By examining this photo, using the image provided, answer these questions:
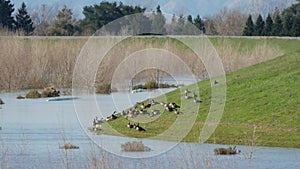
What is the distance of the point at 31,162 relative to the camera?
19094 mm

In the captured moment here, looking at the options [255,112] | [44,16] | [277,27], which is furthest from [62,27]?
[255,112]

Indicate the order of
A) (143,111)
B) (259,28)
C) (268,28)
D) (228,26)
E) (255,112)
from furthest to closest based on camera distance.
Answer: (228,26)
(259,28)
(268,28)
(143,111)
(255,112)

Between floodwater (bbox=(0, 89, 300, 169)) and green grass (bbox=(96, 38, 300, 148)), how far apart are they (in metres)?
1.06

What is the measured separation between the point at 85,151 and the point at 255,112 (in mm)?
7411

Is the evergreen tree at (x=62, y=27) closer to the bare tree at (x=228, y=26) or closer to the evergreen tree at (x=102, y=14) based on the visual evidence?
the evergreen tree at (x=102, y=14)

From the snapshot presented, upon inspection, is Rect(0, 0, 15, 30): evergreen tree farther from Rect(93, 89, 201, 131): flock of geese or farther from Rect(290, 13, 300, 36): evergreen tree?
Rect(93, 89, 201, 131): flock of geese

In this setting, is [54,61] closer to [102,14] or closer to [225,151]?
[225,151]

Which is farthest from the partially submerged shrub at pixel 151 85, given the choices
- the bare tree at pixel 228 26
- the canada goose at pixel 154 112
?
the bare tree at pixel 228 26

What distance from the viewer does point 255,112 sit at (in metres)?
26.2

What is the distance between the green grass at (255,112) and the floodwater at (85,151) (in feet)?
3.49

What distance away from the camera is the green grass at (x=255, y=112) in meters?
23.3

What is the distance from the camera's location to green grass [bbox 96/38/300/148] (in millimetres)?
23344

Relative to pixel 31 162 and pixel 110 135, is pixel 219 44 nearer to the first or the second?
pixel 110 135

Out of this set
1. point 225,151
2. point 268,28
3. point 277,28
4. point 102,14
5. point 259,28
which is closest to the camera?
point 225,151
